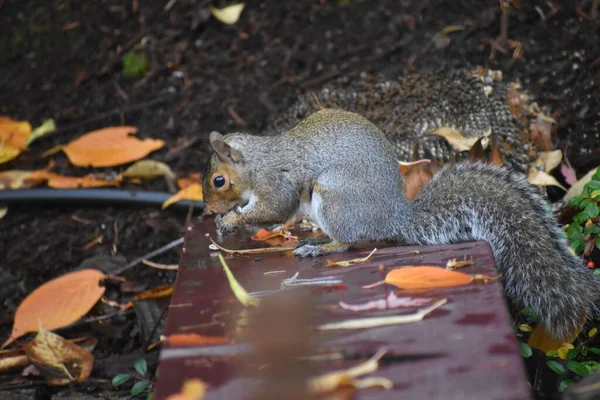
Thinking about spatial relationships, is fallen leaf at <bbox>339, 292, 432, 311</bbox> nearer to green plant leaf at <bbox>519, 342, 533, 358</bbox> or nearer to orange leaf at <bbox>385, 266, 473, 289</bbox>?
orange leaf at <bbox>385, 266, 473, 289</bbox>

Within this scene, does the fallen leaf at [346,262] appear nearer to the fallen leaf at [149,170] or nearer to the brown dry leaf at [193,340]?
the brown dry leaf at [193,340]

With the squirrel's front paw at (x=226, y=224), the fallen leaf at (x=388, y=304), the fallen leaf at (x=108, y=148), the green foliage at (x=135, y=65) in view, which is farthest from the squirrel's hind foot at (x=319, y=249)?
the green foliage at (x=135, y=65)

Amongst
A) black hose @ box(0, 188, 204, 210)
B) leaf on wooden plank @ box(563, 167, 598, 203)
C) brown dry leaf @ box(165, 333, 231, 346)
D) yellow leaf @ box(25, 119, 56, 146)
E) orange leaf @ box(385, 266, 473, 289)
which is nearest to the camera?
brown dry leaf @ box(165, 333, 231, 346)

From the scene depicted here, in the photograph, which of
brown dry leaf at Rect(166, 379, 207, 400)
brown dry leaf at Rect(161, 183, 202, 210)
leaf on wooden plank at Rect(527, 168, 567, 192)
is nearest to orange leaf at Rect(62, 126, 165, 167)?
brown dry leaf at Rect(161, 183, 202, 210)

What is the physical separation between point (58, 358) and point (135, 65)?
197cm

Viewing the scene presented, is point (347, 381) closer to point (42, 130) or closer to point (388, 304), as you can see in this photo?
point (388, 304)

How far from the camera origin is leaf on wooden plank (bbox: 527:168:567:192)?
297 cm

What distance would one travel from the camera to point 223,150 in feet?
8.45

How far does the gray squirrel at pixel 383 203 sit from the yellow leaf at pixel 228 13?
179 cm

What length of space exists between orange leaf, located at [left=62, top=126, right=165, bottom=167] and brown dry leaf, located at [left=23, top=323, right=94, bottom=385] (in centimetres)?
118

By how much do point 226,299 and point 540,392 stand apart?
96 cm

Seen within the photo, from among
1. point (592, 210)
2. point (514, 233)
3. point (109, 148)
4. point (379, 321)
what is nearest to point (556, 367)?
point (514, 233)

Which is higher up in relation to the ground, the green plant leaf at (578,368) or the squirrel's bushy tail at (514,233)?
the squirrel's bushy tail at (514,233)

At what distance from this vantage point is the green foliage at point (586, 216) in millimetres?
2408
